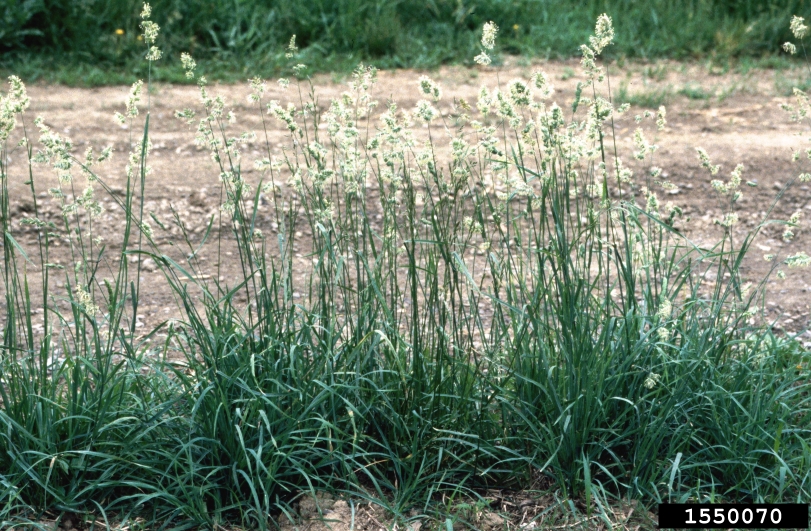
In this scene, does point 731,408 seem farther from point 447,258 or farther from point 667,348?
point 447,258

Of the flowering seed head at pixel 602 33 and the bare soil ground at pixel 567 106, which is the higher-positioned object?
the flowering seed head at pixel 602 33

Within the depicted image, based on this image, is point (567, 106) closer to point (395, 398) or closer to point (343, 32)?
point (343, 32)

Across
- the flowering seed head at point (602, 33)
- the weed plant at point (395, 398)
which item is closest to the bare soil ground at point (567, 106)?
the weed plant at point (395, 398)

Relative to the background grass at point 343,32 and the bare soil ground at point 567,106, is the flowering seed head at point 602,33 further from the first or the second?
the background grass at point 343,32

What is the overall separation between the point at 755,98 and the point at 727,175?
68.1 inches

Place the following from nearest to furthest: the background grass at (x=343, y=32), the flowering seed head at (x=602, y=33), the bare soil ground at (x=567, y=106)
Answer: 1. the flowering seed head at (x=602, y=33)
2. the bare soil ground at (x=567, y=106)
3. the background grass at (x=343, y=32)

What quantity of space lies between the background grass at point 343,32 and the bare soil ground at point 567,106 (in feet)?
0.93

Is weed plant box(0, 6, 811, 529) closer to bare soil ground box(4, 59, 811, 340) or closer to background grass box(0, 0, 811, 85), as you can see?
bare soil ground box(4, 59, 811, 340)

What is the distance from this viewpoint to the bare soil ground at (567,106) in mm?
5316

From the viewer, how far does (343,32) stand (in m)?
8.39

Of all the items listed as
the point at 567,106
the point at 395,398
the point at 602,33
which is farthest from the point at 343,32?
the point at 395,398

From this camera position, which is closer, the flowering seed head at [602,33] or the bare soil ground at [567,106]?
the flowering seed head at [602,33]

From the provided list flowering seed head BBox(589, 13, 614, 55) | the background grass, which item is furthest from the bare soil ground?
flowering seed head BBox(589, 13, 614, 55)

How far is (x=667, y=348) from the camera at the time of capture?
3102 millimetres
